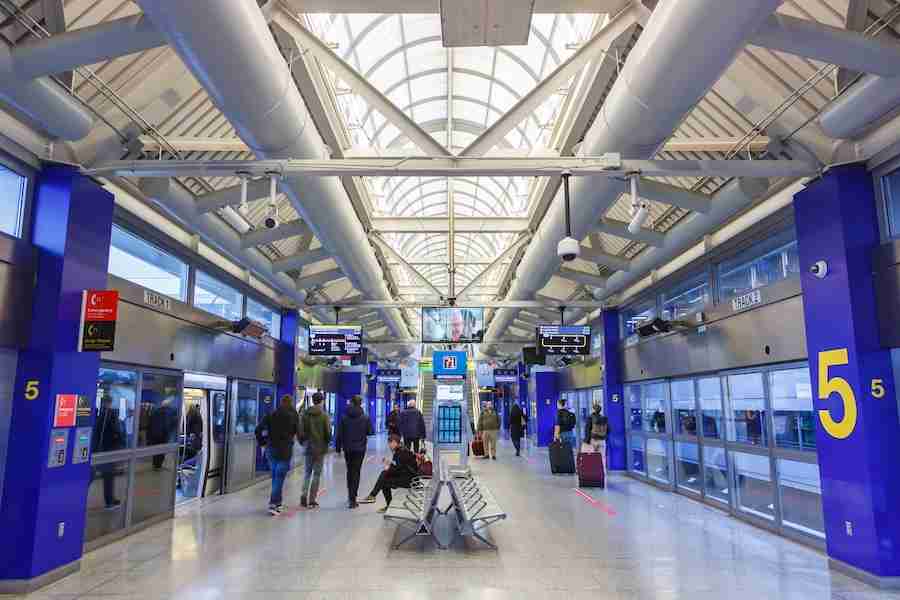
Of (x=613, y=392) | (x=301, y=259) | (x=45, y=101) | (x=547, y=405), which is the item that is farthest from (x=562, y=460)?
(x=45, y=101)

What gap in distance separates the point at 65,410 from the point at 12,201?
1949 mm

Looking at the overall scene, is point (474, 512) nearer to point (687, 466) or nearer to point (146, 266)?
point (146, 266)

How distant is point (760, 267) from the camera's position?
7.58 metres

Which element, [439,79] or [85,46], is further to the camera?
[439,79]

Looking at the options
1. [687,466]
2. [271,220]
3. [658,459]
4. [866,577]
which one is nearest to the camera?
[271,220]

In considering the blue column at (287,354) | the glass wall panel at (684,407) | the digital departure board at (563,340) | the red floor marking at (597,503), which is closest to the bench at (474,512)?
the red floor marking at (597,503)

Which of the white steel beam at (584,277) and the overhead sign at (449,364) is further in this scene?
the overhead sign at (449,364)

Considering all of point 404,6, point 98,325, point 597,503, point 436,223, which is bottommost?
point 597,503

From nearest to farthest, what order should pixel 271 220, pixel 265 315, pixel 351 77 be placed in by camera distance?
pixel 351 77, pixel 271 220, pixel 265 315

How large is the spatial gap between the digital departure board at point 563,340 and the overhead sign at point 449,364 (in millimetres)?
3957

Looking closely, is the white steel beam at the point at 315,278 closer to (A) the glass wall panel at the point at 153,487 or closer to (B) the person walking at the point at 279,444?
(B) the person walking at the point at 279,444

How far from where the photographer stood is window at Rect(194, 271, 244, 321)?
9.17m

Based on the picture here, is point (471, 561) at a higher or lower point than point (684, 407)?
lower

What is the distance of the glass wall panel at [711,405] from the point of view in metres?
8.64
